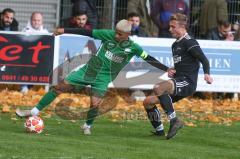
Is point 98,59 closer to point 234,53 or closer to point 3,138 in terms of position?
point 3,138

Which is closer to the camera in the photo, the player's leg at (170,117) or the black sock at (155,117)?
the player's leg at (170,117)

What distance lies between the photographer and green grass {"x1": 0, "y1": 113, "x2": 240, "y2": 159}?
11.2m

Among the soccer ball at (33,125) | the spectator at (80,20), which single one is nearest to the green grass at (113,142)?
the soccer ball at (33,125)

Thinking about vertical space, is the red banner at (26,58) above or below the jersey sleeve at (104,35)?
below

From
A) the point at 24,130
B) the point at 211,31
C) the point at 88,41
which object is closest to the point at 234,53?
the point at 211,31

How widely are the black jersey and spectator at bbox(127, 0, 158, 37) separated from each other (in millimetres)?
7549

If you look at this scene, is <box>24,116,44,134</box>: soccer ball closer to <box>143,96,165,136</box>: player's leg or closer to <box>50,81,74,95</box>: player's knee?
<box>50,81,74,95</box>: player's knee

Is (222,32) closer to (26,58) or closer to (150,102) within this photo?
(26,58)

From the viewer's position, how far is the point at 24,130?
527 inches

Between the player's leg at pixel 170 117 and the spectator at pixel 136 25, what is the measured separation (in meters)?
6.91

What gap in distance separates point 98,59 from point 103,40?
0.34m

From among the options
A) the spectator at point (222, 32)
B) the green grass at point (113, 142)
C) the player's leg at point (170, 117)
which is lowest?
the green grass at point (113, 142)

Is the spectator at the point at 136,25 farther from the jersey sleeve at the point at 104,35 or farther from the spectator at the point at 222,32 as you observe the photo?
the jersey sleeve at the point at 104,35

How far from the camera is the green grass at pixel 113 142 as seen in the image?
36.8 ft
